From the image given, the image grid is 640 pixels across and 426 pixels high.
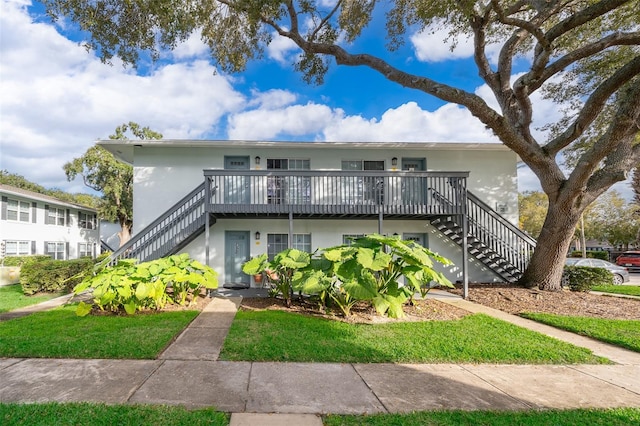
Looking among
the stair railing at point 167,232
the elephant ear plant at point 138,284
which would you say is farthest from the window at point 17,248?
the elephant ear plant at point 138,284

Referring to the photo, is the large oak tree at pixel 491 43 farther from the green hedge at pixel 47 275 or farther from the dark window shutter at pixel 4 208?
the dark window shutter at pixel 4 208

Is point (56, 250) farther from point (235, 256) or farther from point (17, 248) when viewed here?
point (235, 256)

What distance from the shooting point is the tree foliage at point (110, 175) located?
21.3 meters

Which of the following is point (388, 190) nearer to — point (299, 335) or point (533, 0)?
point (299, 335)

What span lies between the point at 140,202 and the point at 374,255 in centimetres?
857

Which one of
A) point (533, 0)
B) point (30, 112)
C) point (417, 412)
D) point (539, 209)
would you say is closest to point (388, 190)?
point (533, 0)

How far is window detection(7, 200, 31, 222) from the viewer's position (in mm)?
15844

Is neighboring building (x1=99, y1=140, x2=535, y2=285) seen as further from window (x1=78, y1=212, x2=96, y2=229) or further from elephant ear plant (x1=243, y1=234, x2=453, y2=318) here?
window (x1=78, y1=212, x2=96, y2=229)

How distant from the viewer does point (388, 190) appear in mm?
9938

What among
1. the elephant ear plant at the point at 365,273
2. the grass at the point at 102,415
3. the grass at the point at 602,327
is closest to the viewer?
the grass at the point at 102,415

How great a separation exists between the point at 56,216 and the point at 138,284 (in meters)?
18.8

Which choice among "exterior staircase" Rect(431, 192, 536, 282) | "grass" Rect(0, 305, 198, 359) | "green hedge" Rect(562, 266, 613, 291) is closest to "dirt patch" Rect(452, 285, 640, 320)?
"green hedge" Rect(562, 266, 613, 291)

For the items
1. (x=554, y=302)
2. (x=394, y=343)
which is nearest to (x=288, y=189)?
(x=394, y=343)

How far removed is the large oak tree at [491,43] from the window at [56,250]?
16.4 meters
